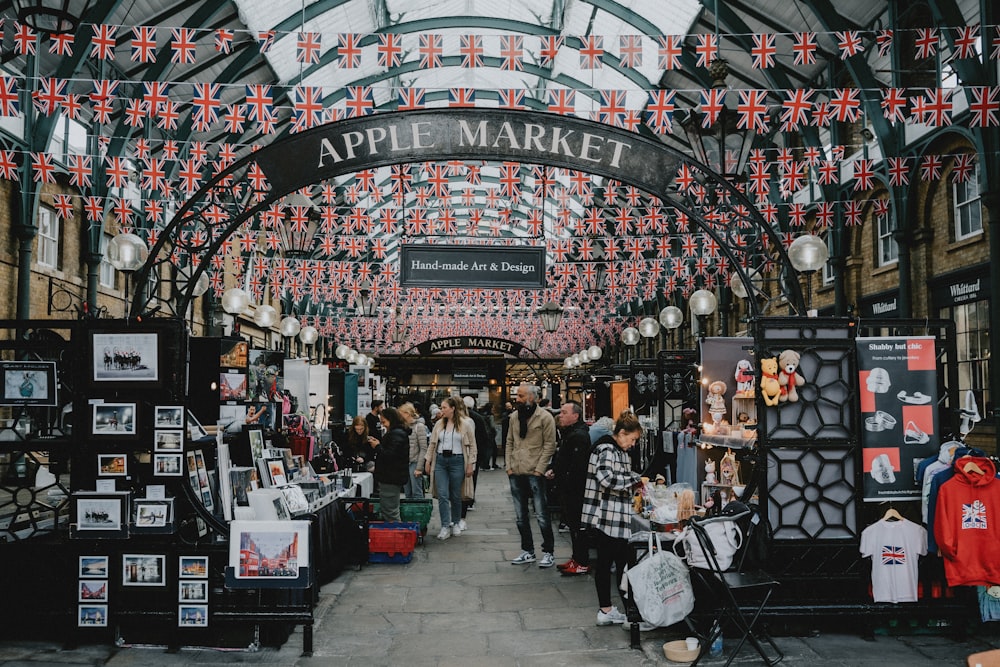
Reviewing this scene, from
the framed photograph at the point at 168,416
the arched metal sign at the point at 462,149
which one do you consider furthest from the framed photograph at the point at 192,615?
the arched metal sign at the point at 462,149

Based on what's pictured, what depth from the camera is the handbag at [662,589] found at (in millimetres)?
5129

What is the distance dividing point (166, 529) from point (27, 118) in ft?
36.3

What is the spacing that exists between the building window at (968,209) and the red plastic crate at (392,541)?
9.34 m

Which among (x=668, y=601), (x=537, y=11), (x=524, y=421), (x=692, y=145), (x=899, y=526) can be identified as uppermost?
(x=537, y=11)

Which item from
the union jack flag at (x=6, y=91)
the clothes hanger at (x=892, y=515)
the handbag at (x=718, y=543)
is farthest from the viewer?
the union jack flag at (x=6, y=91)

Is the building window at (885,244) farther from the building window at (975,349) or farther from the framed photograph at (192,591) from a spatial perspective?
the framed photograph at (192,591)

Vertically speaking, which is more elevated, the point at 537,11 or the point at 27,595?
the point at 537,11

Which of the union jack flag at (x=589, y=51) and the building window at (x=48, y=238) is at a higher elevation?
the union jack flag at (x=589, y=51)

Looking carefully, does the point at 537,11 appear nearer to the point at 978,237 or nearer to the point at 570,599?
the point at 978,237

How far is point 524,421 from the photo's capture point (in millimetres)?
8539

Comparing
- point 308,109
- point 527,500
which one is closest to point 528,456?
point 527,500

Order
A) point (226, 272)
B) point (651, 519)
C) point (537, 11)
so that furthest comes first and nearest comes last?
point (226, 272) < point (537, 11) < point (651, 519)

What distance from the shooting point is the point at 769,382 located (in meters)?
5.88

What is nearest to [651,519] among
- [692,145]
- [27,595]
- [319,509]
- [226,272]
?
[319,509]
